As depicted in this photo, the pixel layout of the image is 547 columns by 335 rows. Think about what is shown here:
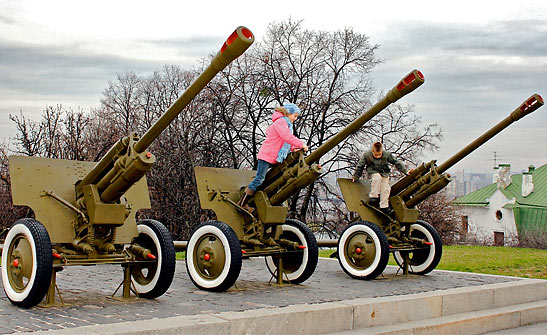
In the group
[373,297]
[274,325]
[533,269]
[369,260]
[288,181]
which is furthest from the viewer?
[533,269]

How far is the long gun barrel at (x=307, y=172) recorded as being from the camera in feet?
28.8

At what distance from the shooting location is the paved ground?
6340 millimetres

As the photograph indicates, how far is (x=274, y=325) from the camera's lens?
638 cm

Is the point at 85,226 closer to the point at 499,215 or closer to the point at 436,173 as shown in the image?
the point at 436,173

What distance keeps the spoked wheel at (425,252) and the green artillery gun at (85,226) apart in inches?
185

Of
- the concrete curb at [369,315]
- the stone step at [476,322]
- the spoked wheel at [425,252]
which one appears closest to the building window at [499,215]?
the spoked wheel at [425,252]

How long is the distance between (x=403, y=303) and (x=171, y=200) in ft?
79.1

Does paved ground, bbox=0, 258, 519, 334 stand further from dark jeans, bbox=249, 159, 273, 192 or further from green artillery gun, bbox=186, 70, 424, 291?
dark jeans, bbox=249, 159, 273, 192

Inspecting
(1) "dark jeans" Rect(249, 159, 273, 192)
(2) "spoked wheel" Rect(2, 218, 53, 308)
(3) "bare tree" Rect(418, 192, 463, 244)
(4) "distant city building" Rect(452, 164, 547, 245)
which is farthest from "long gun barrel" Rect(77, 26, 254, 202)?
(4) "distant city building" Rect(452, 164, 547, 245)

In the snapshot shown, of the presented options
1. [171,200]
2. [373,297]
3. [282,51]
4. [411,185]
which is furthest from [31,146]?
[373,297]

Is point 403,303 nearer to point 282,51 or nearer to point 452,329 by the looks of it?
point 452,329

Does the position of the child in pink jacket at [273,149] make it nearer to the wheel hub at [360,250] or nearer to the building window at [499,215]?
the wheel hub at [360,250]

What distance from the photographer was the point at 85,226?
730 cm

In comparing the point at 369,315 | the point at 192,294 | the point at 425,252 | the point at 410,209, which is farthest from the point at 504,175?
the point at 369,315
